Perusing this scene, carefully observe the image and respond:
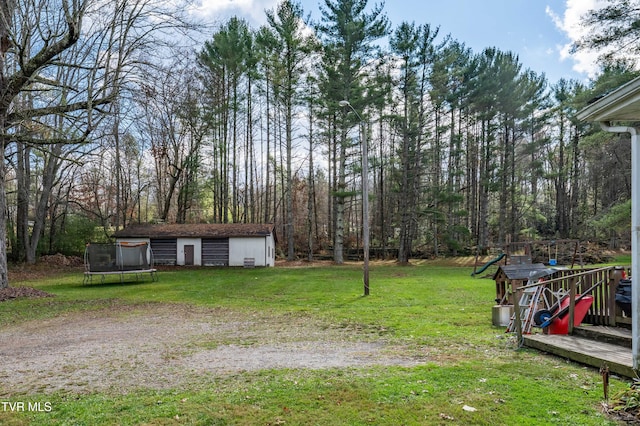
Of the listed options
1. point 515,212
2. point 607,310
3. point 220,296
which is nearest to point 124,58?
point 220,296

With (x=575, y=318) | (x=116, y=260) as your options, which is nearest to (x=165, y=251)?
(x=116, y=260)

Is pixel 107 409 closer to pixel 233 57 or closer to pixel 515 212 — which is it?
pixel 233 57

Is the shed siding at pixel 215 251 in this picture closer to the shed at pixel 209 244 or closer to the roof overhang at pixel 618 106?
the shed at pixel 209 244

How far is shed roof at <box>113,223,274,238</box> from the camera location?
24422 mm

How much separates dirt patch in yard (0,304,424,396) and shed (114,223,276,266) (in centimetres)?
1545

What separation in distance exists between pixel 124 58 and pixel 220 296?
25.8 ft

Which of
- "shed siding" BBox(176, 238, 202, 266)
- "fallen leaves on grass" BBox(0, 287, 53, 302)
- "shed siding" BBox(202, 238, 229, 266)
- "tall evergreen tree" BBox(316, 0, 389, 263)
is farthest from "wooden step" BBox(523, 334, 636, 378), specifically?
"shed siding" BBox(176, 238, 202, 266)

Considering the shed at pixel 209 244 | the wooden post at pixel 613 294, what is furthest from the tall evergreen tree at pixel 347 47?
the wooden post at pixel 613 294

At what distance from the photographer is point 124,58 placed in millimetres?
11516

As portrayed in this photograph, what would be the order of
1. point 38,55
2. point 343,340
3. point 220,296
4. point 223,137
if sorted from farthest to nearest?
point 223,137 → point 220,296 → point 38,55 → point 343,340

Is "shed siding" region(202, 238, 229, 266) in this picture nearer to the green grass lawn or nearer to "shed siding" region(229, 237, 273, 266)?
"shed siding" region(229, 237, 273, 266)

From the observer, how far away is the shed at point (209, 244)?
24453mm

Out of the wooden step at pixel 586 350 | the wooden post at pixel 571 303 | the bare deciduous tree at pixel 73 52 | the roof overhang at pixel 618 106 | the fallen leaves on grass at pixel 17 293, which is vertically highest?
the bare deciduous tree at pixel 73 52

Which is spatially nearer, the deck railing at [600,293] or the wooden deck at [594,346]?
the wooden deck at [594,346]
